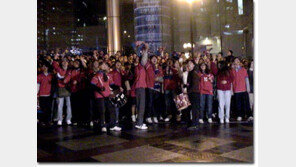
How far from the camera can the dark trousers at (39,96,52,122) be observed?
11031 mm

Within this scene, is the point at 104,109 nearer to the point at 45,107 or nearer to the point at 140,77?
the point at 140,77

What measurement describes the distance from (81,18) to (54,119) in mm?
40639

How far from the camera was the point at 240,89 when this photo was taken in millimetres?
10812

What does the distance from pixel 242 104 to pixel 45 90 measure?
20.0 ft

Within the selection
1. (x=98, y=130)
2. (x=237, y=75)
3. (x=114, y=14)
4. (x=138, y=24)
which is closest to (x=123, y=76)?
(x=98, y=130)

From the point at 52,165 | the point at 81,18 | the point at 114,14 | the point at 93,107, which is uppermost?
the point at 81,18

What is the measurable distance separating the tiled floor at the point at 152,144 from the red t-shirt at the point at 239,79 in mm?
1230

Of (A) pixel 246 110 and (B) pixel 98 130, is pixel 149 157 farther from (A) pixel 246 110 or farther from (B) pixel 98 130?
(A) pixel 246 110

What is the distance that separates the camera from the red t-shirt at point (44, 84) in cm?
1093

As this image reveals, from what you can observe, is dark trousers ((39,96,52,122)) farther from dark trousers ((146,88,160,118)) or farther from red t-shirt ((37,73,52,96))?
dark trousers ((146,88,160,118))

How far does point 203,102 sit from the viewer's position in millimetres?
10531

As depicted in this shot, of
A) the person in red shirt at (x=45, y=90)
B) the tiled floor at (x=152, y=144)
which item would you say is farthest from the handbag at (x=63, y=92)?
the tiled floor at (x=152, y=144)

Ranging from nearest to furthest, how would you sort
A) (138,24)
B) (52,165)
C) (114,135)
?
(52,165), (114,135), (138,24)

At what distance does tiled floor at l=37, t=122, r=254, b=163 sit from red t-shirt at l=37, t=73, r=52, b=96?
4.30 feet
